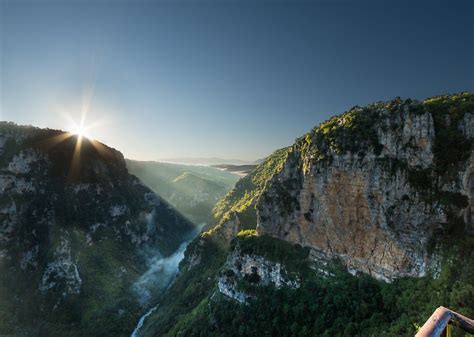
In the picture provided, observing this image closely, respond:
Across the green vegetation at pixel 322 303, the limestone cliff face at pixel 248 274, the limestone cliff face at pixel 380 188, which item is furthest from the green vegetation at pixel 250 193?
the limestone cliff face at pixel 248 274

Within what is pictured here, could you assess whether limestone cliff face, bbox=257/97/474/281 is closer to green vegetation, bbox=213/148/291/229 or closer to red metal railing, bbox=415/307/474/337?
green vegetation, bbox=213/148/291/229

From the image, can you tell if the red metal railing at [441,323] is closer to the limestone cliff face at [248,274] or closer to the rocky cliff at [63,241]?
the limestone cliff face at [248,274]

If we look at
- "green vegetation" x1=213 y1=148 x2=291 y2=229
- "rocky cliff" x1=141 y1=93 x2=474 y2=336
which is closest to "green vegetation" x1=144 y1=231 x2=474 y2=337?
"rocky cliff" x1=141 y1=93 x2=474 y2=336

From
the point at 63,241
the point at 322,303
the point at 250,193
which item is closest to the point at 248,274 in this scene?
the point at 322,303

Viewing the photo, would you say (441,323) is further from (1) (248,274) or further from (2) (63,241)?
(2) (63,241)

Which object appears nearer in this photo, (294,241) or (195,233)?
(294,241)

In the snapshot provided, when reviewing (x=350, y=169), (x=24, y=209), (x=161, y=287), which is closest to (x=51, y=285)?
(x=24, y=209)

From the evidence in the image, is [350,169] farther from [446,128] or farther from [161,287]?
[161,287]
